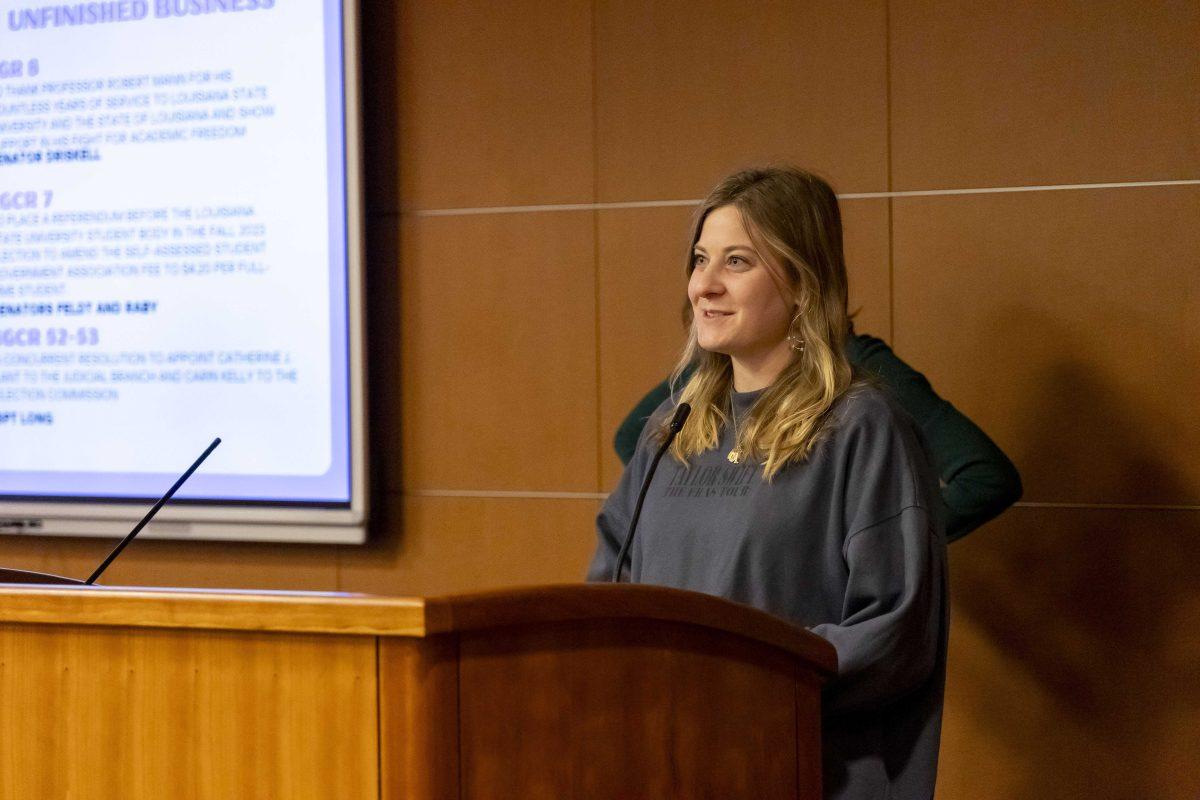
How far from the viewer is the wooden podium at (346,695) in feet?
3.50

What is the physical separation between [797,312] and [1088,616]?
59.8 inches

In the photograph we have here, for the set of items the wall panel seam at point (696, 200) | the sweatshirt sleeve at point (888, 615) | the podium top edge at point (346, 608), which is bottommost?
the sweatshirt sleeve at point (888, 615)

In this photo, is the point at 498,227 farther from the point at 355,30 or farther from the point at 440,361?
the point at 355,30

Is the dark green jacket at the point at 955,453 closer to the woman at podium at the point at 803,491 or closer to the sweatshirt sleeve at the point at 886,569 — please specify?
A: the woman at podium at the point at 803,491

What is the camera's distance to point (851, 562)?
5.59ft

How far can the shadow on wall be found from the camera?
299cm

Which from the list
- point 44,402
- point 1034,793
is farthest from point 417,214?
point 1034,793

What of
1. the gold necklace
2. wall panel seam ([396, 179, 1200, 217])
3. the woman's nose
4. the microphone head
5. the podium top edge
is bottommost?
the podium top edge

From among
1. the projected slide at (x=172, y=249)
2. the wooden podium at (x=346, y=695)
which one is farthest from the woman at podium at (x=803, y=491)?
the projected slide at (x=172, y=249)

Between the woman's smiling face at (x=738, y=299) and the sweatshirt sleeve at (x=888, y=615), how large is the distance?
383 millimetres

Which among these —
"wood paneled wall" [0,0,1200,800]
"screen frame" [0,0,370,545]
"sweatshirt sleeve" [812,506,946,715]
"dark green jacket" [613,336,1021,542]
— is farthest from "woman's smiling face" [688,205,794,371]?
"screen frame" [0,0,370,545]

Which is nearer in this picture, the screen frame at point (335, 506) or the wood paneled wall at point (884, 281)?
the wood paneled wall at point (884, 281)

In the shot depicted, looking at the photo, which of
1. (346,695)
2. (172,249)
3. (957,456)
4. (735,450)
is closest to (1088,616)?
(957,456)

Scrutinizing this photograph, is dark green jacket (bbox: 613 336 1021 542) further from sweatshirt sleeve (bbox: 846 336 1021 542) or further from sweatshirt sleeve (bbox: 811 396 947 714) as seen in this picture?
sweatshirt sleeve (bbox: 811 396 947 714)
